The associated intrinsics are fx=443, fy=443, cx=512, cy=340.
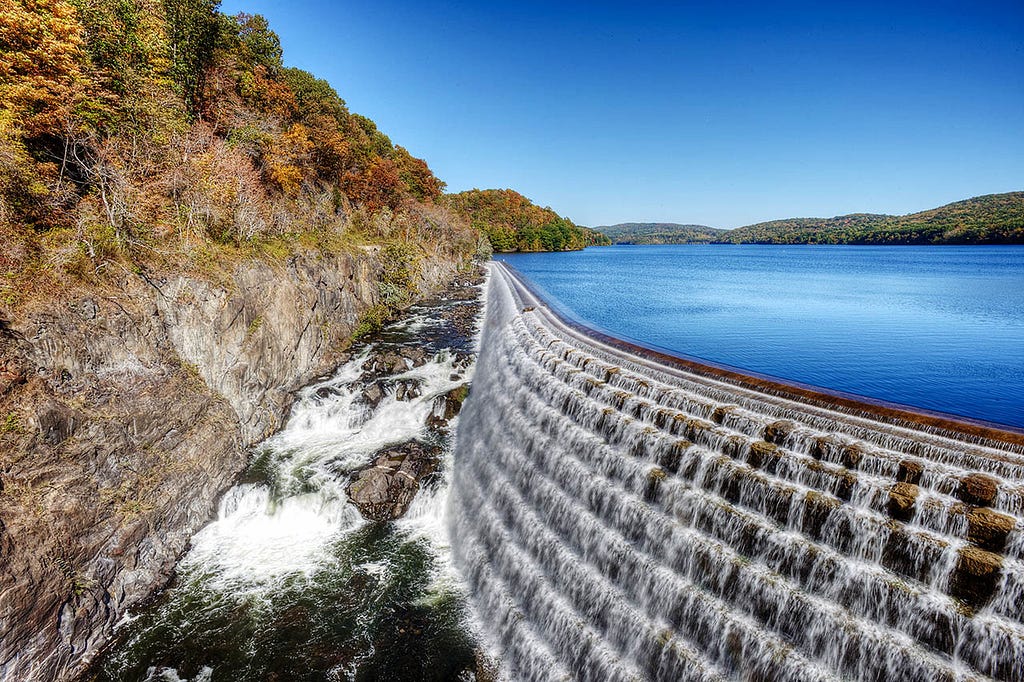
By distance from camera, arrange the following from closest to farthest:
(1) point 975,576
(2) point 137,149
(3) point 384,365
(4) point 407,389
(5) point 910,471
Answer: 1. (1) point 975,576
2. (5) point 910,471
3. (2) point 137,149
4. (4) point 407,389
5. (3) point 384,365

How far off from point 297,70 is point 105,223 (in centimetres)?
4715

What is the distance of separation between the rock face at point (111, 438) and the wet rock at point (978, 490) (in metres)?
18.7

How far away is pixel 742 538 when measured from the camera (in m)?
Result: 9.03

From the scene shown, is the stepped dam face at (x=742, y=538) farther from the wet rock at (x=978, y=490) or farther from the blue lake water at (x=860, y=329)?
the blue lake water at (x=860, y=329)

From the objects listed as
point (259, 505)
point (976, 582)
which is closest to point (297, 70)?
point (259, 505)

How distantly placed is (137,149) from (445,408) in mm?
16974

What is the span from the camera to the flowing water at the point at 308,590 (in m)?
10.5

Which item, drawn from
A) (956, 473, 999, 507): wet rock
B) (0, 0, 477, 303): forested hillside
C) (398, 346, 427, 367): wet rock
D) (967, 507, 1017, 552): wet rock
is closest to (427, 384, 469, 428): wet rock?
(398, 346, 427, 367): wet rock

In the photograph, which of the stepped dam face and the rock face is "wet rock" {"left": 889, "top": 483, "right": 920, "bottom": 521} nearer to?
the stepped dam face

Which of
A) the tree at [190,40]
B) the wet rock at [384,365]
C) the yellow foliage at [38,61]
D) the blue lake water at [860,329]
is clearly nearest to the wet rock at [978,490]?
the blue lake water at [860,329]

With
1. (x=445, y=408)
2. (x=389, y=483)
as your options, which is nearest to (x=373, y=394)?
(x=445, y=408)

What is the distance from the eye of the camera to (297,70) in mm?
52688

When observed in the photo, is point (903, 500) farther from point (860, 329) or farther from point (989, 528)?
point (860, 329)

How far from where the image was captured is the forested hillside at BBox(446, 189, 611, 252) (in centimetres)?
13562
